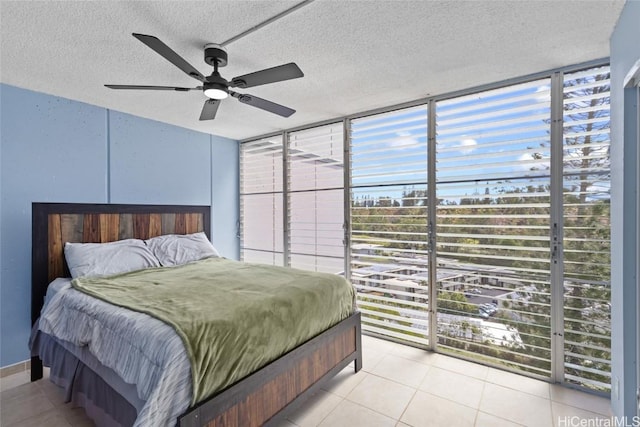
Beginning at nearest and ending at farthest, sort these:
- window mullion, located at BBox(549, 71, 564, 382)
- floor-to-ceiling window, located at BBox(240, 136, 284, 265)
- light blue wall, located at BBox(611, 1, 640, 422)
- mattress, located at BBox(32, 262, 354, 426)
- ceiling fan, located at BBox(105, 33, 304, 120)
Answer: mattress, located at BBox(32, 262, 354, 426) → light blue wall, located at BBox(611, 1, 640, 422) → ceiling fan, located at BBox(105, 33, 304, 120) → window mullion, located at BBox(549, 71, 564, 382) → floor-to-ceiling window, located at BBox(240, 136, 284, 265)

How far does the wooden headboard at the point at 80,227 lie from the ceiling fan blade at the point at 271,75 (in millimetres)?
2246

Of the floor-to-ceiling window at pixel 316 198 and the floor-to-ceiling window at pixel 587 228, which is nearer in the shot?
the floor-to-ceiling window at pixel 587 228

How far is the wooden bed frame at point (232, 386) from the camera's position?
160 centimetres

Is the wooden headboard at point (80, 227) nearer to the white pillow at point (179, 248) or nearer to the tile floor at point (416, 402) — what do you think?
the white pillow at point (179, 248)

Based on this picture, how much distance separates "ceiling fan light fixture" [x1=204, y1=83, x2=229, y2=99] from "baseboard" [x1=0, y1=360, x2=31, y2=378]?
299 centimetres

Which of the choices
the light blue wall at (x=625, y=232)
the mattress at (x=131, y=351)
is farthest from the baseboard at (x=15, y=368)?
the light blue wall at (x=625, y=232)

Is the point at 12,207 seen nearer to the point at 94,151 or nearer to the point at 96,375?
the point at 94,151

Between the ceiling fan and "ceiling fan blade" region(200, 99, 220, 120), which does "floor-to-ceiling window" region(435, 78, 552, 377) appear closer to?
the ceiling fan

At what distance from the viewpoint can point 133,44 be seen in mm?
2033

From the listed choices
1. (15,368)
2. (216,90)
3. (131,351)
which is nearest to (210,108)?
(216,90)

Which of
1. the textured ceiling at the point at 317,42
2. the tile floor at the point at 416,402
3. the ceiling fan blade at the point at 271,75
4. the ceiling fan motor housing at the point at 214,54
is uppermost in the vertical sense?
the textured ceiling at the point at 317,42

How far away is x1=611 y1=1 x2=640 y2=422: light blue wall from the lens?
162cm

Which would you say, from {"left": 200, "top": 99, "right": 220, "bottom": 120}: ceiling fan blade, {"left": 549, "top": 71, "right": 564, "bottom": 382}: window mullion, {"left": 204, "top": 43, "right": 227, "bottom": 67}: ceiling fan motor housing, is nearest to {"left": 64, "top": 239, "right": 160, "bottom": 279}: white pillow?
{"left": 200, "top": 99, "right": 220, "bottom": 120}: ceiling fan blade

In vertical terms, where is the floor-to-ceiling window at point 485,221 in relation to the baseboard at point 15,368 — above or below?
above
